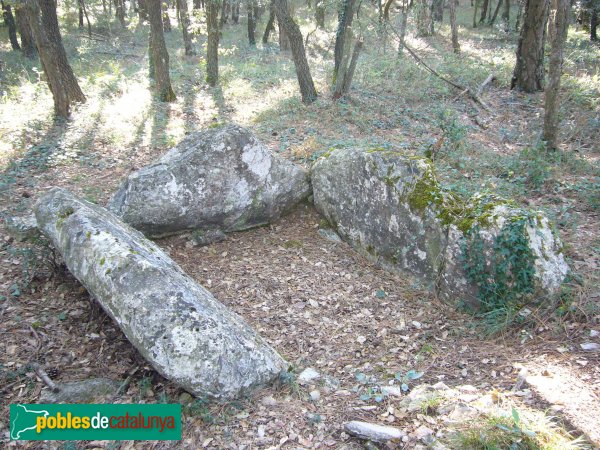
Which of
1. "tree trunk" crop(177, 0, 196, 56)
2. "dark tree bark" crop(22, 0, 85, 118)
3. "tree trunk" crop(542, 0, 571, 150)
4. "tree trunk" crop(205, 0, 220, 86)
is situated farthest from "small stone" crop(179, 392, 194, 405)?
"tree trunk" crop(177, 0, 196, 56)

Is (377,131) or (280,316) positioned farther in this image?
(377,131)

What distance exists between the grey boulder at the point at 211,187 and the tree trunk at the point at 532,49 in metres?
8.69

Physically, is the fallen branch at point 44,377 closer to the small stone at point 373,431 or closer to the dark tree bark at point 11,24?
the small stone at point 373,431

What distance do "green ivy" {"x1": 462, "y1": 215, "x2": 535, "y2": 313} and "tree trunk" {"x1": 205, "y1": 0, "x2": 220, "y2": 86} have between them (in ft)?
35.9

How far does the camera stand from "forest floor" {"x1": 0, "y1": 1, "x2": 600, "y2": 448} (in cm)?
344

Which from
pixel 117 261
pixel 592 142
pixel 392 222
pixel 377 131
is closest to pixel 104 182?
pixel 117 261

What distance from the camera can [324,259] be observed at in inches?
226

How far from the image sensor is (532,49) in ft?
37.2

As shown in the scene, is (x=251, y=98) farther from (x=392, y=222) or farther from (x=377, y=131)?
(x=392, y=222)

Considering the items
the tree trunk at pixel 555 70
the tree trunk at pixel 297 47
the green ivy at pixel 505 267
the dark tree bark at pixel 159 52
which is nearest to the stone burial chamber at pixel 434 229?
the green ivy at pixel 505 267

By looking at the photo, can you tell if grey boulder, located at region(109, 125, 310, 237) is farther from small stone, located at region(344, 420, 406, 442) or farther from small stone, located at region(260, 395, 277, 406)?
small stone, located at region(344, 420, 406, 442)

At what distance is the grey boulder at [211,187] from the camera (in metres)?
5.56

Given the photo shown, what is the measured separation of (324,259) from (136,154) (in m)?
4.47

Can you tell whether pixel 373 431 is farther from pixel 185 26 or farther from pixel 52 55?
pixel 185 26
